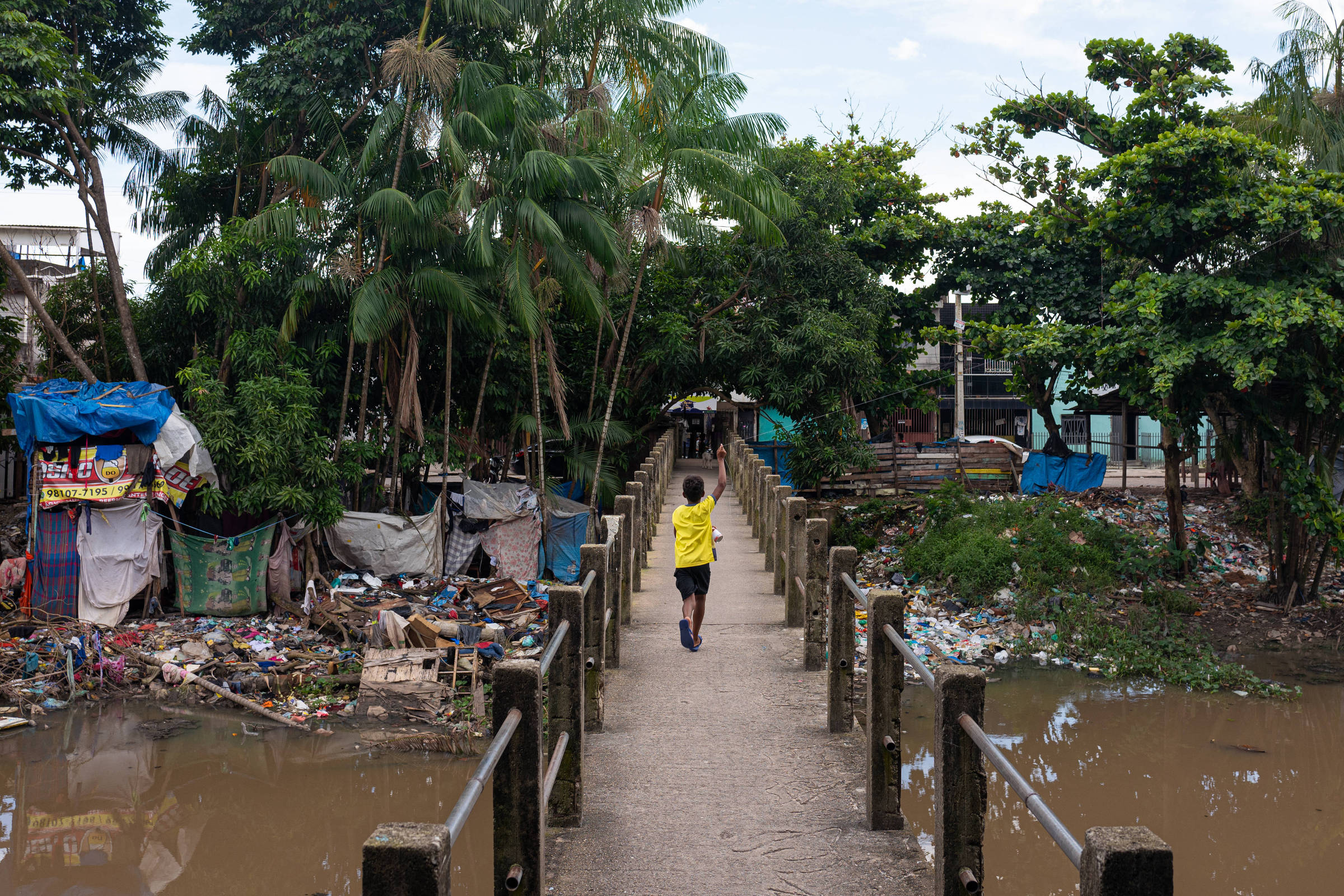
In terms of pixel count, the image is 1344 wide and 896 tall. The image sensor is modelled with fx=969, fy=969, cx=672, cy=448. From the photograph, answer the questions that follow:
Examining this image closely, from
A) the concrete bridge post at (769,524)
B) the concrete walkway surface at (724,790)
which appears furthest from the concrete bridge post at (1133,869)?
the concrete bridge post at (769,524)

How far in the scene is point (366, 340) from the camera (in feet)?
49.2

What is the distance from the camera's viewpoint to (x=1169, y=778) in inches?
446

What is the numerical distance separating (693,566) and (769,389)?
13.5 m

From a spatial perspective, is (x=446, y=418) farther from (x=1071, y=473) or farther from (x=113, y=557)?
(x=1071, y=473)

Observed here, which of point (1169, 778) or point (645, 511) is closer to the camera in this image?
point (1169, 778)

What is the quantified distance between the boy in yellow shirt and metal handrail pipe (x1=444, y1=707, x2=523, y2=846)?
3.86 m

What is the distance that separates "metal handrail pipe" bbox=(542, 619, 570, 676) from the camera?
3.81 meters

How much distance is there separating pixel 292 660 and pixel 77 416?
4.77 meters

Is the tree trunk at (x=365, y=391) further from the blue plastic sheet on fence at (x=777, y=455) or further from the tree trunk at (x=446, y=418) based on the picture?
the blue plastic sheet on fence at (x=777, y=455)

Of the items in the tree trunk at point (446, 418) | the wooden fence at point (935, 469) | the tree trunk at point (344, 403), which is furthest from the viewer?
the wooden fence at point (935, 469)

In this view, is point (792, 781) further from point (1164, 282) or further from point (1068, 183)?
point (1068, 183)

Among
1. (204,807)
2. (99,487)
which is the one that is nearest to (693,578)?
(204,807)

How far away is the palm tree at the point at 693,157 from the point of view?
16.8 meters

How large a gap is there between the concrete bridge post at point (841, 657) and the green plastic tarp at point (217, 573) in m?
12.3
